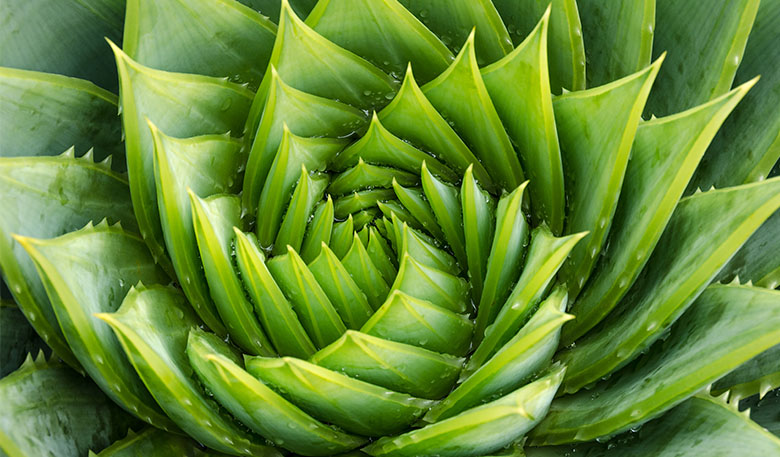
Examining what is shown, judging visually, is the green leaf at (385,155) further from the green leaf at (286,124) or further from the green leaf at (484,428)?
the green leaf at (484,428)

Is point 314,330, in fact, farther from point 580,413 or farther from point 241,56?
point 241,56

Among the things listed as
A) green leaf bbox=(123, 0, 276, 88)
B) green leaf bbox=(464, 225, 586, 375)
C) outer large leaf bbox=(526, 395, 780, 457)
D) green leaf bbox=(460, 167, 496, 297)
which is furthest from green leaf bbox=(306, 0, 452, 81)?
outer large leaf bbox=(526, 395, 780, 457)

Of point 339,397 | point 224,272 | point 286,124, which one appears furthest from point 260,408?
point 286,124

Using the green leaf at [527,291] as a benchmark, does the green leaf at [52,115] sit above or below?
below

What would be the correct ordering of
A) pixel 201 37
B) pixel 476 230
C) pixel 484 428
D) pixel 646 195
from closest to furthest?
pixel 484 428
pixel 646 195
pixel 476 230
pixel 201 37

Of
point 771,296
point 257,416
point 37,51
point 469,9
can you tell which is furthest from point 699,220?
A: point 37,51

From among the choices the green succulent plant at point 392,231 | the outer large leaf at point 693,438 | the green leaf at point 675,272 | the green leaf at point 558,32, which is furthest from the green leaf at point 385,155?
the outer large leaf at point 693,438

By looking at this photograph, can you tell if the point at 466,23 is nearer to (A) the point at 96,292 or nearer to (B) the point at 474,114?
(B) the point at 474,114
